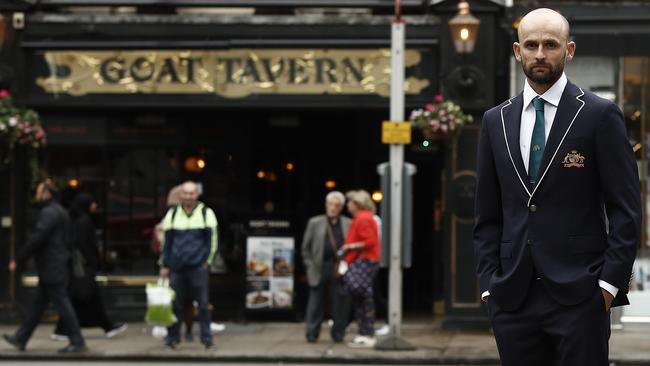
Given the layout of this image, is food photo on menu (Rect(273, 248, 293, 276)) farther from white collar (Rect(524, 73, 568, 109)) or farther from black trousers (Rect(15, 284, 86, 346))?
white collar (Rect(524, 73, 568, 109))

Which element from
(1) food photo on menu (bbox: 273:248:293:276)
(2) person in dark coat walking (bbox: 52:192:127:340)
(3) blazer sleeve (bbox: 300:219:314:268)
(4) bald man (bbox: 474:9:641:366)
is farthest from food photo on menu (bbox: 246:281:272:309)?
(4) bald man (bbox: 474:9:641:366)

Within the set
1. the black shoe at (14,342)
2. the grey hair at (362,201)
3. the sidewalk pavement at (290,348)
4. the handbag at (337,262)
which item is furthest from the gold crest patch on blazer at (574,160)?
the black shoe at (14,342)

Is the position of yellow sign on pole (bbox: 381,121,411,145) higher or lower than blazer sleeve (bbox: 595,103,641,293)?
higher

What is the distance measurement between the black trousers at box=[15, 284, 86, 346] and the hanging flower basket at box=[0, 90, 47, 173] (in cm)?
306

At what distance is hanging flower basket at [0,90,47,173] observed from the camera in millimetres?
15469

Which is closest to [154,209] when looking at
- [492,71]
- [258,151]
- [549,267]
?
[258,151]

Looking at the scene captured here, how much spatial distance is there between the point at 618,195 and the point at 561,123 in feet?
1.13

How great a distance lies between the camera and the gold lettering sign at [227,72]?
1605 centimetres

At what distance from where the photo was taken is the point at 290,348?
1368 cm

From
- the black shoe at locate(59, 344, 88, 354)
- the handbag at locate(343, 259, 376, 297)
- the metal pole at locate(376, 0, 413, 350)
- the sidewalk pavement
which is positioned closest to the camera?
the sidewalk pavement

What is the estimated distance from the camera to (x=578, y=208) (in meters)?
4.42

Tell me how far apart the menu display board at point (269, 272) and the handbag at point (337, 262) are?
5.87 ft

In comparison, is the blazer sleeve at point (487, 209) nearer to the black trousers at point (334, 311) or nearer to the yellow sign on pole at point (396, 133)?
the yellow sign on pole at point (396, 133)

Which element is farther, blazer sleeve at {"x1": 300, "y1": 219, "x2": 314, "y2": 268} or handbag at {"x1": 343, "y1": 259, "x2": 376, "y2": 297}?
blazer sleeve at {"x1": 300, "y1": 219, "x2": 314, "y2": 268}
